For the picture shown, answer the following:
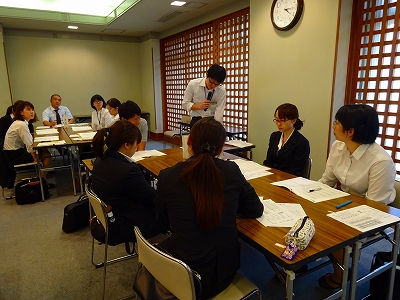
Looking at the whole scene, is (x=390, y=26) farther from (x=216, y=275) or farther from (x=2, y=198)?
(x=2, y=198)

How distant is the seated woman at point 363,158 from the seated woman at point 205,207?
33.1 inches

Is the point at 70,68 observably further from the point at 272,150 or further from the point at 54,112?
the point at 272,150

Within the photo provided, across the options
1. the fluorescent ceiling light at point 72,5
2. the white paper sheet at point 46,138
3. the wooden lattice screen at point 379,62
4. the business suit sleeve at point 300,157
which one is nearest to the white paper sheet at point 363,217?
the business suit sleeve at point 300,157

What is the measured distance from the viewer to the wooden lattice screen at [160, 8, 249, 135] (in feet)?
15.0

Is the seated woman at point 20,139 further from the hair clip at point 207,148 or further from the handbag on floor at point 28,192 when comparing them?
the hair clip at point 207,148

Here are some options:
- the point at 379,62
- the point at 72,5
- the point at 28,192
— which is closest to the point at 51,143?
the point at 28,192

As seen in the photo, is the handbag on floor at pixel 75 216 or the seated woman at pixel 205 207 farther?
the handbag on floor at pixel 75 216

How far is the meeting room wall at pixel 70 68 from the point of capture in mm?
6426

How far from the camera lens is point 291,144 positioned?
7.76 feet

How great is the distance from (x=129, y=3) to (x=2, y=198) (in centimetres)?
339

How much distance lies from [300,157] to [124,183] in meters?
1.40

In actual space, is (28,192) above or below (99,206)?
below

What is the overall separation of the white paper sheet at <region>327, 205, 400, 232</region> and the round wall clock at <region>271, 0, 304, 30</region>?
2493 mm

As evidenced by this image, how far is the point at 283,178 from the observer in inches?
78.6
